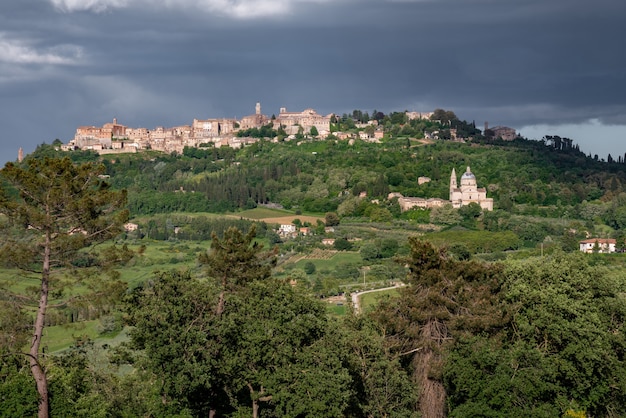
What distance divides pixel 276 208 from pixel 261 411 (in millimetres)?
78092

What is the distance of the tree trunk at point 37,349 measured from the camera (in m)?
20.1

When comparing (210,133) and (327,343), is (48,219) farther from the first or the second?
(210,133)

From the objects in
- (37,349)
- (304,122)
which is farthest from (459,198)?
(37,349)

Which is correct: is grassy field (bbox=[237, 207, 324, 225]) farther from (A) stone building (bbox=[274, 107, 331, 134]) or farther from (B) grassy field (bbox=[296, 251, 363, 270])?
(A) stone building (bbox=[274, 107, 331, 134])

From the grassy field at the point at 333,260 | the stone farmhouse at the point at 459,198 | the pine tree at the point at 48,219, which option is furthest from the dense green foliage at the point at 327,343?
the stone farmhouse at the point at 459,198

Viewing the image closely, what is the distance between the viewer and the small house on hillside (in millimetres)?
73812

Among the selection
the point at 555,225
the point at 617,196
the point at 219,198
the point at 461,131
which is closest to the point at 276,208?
the point at 219,198

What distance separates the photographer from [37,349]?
66.9 ft

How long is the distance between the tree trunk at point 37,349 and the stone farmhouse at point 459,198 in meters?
74.5

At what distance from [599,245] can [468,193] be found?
23932 millimetres

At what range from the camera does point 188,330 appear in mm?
21375

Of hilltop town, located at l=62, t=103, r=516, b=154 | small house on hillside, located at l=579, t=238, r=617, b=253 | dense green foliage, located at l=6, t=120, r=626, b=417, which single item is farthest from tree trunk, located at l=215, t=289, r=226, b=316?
hilltop town, located at l=62, t=103, r=516, b=154

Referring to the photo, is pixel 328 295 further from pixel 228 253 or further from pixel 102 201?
pixel 102 201

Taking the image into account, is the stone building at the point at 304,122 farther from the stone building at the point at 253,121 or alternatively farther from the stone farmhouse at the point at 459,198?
the stone farmhouse at the point at 459,198
